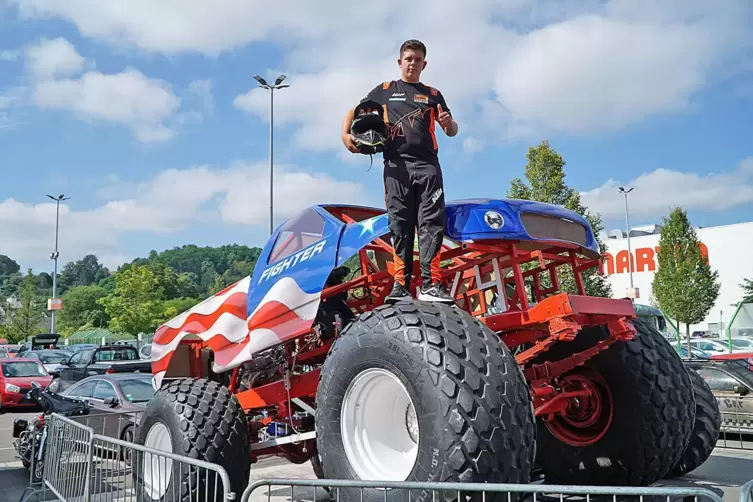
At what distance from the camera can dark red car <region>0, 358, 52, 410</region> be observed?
18344 millimetres

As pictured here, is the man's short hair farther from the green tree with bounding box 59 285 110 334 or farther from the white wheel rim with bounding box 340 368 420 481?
the green tree with bounding box 59 285 110 334

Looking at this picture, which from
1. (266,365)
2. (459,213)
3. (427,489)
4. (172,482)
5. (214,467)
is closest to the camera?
(427,489)

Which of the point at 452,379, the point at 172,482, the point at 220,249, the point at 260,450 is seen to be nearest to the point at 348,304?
the point at 260,450

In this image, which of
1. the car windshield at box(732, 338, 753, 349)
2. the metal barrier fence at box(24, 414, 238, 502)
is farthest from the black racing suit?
the car windshield at box(732, 338, 753, 349)

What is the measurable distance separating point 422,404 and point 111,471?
359 cm

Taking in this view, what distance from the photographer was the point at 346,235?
486 cm

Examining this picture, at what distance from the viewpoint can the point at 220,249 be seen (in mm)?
177500

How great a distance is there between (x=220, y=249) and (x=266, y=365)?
577 ft

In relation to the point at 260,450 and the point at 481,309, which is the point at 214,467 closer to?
the point at 260,450

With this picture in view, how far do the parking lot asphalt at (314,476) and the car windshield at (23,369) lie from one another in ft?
30.2

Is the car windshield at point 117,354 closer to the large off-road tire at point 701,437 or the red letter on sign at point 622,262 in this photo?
the large off-road tire at point 701,437

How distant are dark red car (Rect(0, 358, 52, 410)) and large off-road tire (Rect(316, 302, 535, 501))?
51.8 feet

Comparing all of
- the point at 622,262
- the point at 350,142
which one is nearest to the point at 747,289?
the point at 622,262

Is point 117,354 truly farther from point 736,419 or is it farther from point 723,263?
point 723,263
